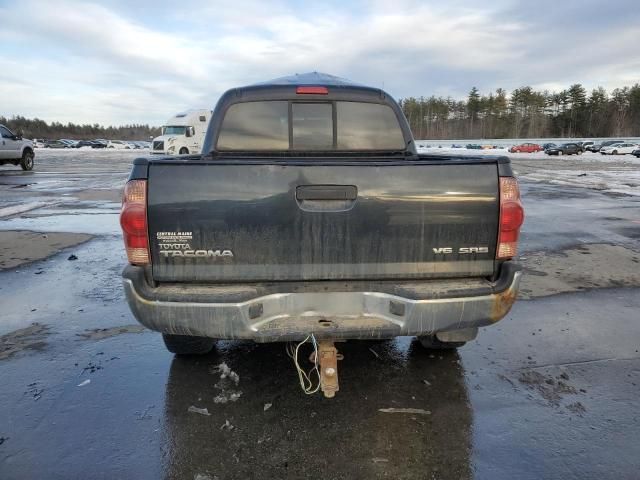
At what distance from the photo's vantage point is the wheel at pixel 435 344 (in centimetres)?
363

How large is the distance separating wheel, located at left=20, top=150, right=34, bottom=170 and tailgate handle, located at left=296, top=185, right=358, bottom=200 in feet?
84.8

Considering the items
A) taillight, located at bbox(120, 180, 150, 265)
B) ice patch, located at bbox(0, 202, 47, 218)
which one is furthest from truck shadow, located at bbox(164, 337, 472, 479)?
ice patch, located at bbox(0, 202, 47, 218)

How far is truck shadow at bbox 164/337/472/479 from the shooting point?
247cm

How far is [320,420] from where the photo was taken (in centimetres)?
287

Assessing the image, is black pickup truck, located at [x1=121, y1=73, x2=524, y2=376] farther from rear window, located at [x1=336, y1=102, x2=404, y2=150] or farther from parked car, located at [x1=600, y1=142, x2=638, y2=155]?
parked car, located at [x1=600, y1=142, x2=638, y2=155]

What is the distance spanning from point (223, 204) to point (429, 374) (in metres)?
2.08

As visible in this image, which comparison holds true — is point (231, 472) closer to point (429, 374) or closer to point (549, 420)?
point (429, 374)

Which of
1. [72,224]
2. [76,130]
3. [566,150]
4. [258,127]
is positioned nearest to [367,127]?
[258,127]

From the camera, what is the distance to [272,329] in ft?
8.38

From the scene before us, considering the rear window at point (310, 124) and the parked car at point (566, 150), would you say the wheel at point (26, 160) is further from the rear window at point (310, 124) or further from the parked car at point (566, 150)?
the parked car at point (566, 150)

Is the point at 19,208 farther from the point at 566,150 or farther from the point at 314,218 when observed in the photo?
the point at 566,150

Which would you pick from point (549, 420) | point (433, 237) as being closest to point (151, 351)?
point (433, 237)

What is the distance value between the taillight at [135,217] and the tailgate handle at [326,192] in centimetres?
87

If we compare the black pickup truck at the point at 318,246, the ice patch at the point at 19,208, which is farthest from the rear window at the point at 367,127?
the ice patch at the point at 19,208
